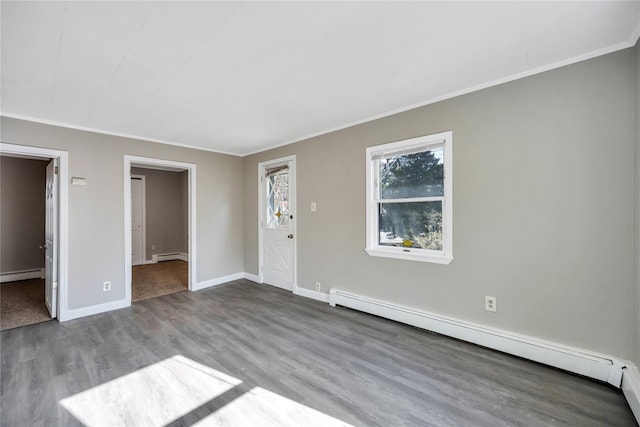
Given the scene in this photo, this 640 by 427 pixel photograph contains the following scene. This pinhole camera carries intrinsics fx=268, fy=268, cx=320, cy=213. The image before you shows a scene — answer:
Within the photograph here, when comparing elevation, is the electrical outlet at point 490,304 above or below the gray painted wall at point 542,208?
below

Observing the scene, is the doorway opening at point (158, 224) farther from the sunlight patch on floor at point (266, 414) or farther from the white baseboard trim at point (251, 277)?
the sunlight patch on floor at point (266, 414)

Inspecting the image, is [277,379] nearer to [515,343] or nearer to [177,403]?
[177,403]

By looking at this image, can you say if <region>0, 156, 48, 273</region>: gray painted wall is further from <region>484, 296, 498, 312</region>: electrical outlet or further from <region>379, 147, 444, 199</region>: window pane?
<region>484, 296, 498, 312</region>: electrical outlet

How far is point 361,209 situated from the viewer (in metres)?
3.43

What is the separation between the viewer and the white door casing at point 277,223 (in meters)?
4.35

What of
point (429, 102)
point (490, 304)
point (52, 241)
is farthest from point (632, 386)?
point (52, 241)

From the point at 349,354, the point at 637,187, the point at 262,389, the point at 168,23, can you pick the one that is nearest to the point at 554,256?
the point at 637,187

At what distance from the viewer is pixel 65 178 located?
130 inches

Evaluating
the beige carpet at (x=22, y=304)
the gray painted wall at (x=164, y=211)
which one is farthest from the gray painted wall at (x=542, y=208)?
the gray painted wall at (x=164, y=211)

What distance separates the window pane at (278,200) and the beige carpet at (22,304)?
10.4ft

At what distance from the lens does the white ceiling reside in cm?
154

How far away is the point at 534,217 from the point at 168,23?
3027mm

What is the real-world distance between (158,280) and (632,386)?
6154 mm

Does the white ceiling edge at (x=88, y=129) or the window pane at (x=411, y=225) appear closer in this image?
the window pane at (x=411, y=225)
